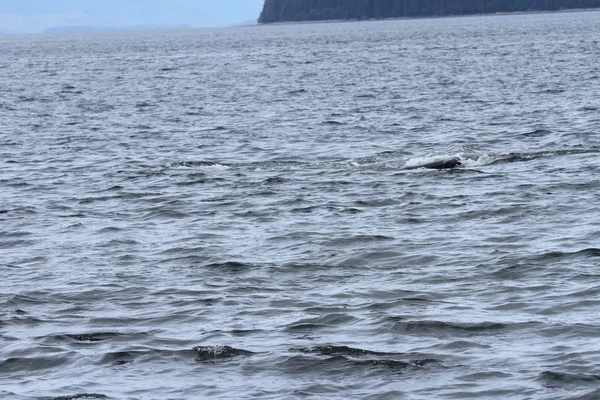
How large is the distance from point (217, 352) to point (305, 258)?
16.8ft

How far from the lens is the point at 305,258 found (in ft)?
61.5

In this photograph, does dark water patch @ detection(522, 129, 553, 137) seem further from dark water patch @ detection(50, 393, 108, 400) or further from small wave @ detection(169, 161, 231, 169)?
dark water patch @ detection(50, 393, 108, 400)

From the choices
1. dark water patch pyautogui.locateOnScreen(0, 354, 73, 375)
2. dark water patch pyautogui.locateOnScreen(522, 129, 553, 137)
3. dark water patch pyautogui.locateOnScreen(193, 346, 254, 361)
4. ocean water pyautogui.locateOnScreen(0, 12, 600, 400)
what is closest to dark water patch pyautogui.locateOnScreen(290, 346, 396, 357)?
ocean water pyautogui.locateOnScreen(0, 12, 600, 400)

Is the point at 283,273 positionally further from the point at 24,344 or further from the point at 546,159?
the point at 546,159

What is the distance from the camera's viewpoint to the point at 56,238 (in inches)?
835

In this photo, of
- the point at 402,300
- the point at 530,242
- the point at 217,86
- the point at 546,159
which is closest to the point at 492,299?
the point at 402,300

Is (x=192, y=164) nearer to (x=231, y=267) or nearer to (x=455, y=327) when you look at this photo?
(x=231, y=267)

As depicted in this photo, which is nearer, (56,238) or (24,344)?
(24,344)

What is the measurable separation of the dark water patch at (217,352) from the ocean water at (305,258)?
5 centimetres

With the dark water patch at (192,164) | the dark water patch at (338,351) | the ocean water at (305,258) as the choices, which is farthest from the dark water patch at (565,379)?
the dark water patch at (192,164)

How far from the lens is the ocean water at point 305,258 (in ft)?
43.1

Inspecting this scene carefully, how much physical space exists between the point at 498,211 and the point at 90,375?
36.7 ft

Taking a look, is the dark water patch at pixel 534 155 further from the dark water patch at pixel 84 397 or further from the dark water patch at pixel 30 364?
the dark water patch at pixel 84 397

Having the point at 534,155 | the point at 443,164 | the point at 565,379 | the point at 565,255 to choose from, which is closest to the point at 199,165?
the point at 443,164
